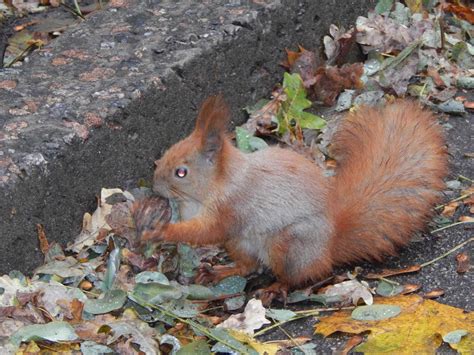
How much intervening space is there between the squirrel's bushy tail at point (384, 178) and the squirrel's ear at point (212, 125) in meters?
0.42

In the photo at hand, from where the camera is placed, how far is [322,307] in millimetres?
3109

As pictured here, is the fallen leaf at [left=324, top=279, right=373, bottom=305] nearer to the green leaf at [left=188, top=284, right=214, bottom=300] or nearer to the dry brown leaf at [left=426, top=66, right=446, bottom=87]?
the green leaf at [left=188, top=284, right=214, bottom=300]

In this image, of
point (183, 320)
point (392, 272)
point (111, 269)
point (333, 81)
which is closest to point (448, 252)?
point (392, 272)

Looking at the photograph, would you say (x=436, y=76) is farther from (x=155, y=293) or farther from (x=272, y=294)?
(x=155, y=293)

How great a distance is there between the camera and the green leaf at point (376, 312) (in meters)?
2.94

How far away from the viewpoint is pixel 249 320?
3031mm

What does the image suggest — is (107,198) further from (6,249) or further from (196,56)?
(196,56)

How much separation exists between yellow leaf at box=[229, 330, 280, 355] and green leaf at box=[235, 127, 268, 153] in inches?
43.5

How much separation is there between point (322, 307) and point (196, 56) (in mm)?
1139

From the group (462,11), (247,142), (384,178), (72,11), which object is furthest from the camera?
(462,11)

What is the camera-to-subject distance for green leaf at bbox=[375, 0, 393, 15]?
4852 mm

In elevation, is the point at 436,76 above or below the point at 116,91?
below

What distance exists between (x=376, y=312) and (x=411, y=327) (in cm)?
12

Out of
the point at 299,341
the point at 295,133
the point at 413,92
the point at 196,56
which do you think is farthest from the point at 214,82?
the point at 299,341
